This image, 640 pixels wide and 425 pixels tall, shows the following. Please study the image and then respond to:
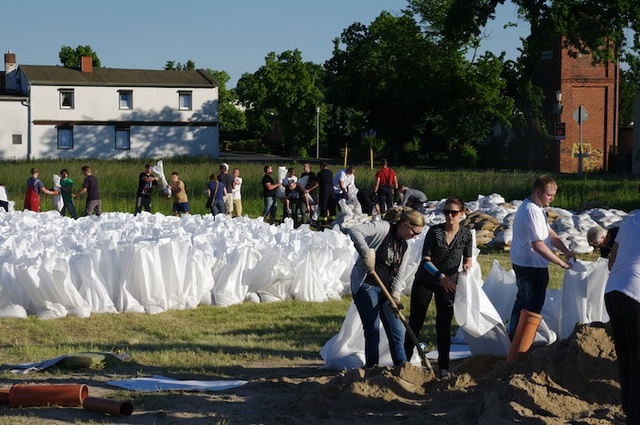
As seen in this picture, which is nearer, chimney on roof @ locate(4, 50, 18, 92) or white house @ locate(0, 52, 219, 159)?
white house @ locate(0, 52, 219, 159)

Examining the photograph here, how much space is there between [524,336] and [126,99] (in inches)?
2376

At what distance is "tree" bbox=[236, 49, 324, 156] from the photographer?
82188 mm

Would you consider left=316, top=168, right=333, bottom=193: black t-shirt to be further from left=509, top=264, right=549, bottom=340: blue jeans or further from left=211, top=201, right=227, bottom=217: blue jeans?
left=509, top=264, right=549, bottom=340: blue jeans

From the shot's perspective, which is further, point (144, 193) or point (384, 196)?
point (384, 196)

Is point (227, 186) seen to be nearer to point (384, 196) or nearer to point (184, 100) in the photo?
point (384, 196)

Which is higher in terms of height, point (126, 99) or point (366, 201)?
point (126, 99)

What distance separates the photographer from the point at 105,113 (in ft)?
216

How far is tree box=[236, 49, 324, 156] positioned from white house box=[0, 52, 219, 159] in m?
13.9

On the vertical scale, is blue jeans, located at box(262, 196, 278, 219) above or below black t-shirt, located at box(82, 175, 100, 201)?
below

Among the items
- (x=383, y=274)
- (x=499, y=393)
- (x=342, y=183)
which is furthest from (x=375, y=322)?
(x=342, y=183)

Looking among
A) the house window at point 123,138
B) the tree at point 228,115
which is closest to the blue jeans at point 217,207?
the house window at point 123,138

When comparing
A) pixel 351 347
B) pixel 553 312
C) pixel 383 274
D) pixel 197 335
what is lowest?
pixel 197 335

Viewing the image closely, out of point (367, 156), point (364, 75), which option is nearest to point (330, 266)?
point (364, 75)

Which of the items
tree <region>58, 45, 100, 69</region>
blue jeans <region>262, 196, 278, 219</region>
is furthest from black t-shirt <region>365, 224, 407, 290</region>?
tree <region>58, 45, 100, 69</region>
